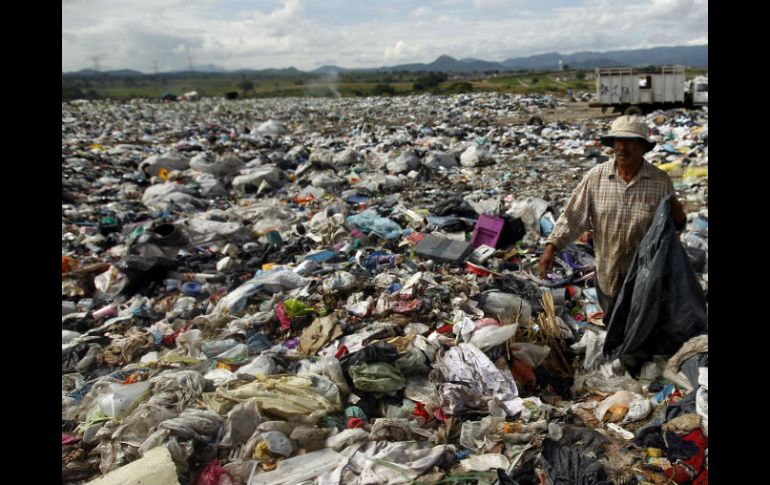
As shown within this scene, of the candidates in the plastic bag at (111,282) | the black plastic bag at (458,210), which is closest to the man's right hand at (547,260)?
the black plastic bag at (458,210)

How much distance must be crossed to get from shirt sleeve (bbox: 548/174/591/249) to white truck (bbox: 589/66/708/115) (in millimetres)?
15782

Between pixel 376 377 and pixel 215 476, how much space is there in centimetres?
105

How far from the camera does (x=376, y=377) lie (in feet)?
9.86

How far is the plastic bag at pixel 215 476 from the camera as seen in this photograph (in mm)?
2254

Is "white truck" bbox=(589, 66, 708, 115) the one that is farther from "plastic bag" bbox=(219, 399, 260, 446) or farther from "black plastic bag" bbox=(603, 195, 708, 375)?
"plastic bag" bbox=(219, 399, 260, 446)

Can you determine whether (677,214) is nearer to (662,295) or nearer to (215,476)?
(662,295)

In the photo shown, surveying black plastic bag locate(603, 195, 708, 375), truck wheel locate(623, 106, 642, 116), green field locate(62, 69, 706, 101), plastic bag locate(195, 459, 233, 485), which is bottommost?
plastic bag locate(195, 459, 233, 485)

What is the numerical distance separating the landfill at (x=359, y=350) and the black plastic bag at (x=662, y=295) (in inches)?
2.7

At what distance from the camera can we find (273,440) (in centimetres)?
246

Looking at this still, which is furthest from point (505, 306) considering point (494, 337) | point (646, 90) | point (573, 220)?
point (646, 90)

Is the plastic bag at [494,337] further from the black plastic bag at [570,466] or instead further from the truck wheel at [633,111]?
the truck wheel at [633,111]

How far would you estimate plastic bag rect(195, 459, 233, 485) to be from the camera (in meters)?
2.25

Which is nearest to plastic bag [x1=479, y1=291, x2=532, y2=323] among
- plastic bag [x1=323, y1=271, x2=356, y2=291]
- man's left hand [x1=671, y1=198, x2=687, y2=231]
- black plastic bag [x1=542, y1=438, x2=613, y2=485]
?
plastic bag [x1=323, y1=271, x2=356, y2=291]
